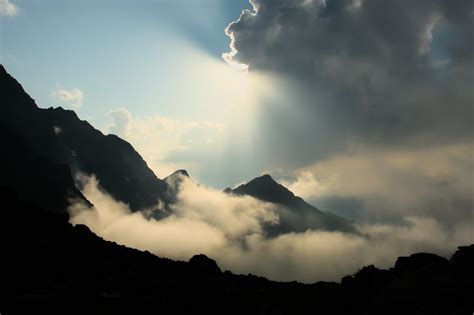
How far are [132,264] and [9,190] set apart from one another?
43.5m

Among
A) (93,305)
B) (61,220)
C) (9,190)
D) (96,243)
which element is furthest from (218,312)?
(9,190)

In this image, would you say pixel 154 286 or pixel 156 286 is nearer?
pixel 154 286

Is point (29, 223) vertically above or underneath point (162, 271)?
above

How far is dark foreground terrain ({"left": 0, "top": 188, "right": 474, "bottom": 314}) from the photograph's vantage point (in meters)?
39.9

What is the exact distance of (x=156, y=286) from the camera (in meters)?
63.8

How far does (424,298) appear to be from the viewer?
124ft

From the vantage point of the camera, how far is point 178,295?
58000 mm

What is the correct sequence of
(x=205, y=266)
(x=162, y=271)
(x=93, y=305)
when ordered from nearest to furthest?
(x=93, y=305), (x=162, y=271), (x=205, y=266)

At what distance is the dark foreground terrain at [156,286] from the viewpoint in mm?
39938

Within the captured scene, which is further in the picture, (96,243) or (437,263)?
(96,243)

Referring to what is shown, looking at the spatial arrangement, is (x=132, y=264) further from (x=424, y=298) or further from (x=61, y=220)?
(x=424, y=298)

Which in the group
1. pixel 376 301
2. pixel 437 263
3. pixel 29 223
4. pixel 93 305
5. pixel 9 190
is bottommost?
pixel 93 305

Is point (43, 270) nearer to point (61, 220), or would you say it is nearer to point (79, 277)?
point (79, 277)

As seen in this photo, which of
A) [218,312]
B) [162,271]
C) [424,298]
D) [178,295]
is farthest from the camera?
[162,271]
